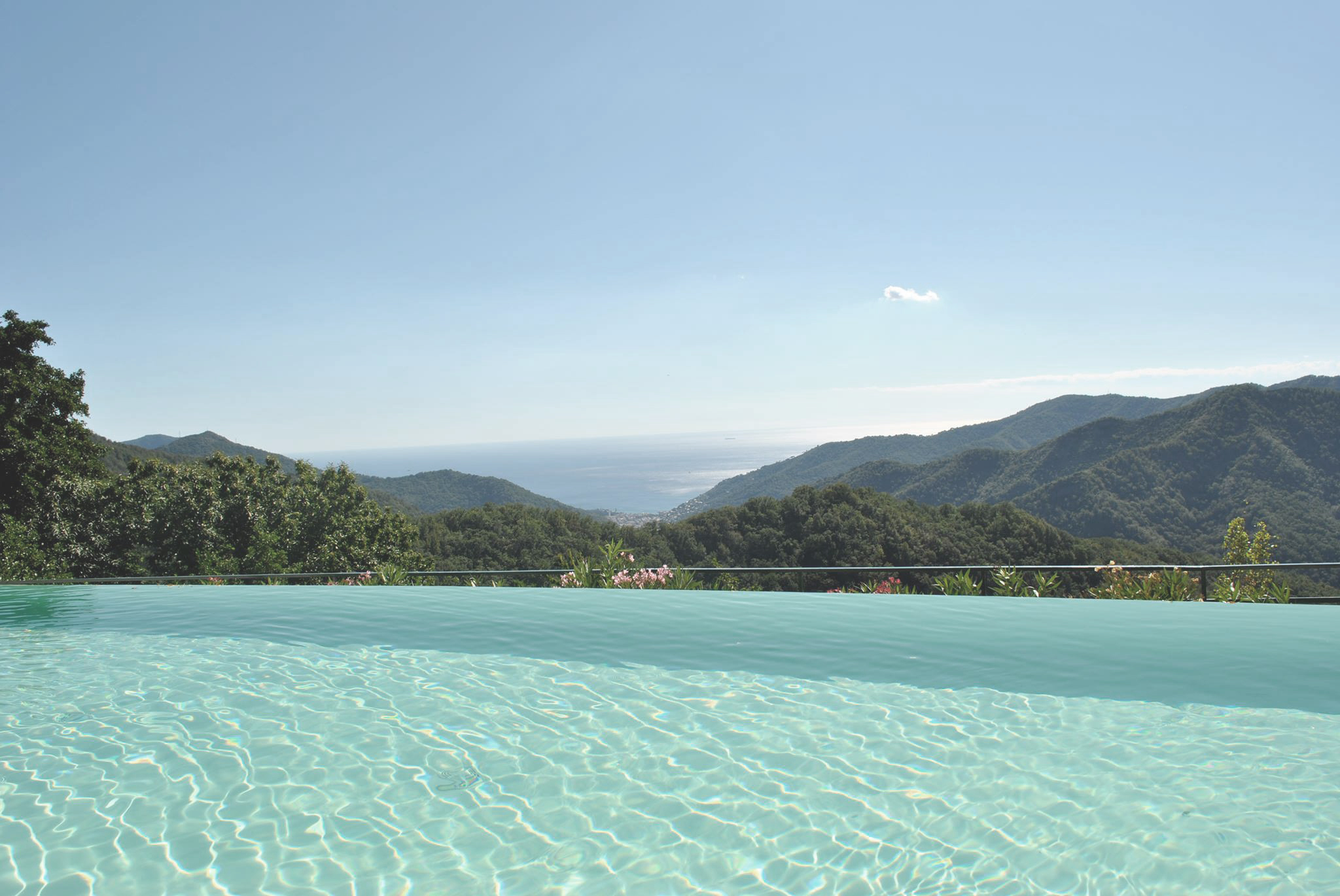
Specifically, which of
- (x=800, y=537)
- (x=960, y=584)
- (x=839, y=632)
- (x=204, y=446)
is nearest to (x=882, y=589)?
(x=960, y=584)

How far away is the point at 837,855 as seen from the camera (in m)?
3.54

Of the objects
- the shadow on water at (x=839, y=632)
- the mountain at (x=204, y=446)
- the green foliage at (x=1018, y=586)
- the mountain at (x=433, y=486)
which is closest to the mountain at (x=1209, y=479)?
the mountain at (x=433, y=486)

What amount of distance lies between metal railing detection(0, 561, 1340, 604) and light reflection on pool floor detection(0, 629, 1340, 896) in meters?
2.06

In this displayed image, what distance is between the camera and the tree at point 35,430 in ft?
63.0

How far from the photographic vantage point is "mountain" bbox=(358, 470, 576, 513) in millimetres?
88938

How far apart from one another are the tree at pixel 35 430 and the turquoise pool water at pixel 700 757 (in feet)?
50.1

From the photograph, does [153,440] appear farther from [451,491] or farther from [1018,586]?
[1018,586]

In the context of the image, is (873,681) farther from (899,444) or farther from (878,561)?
(899,444)

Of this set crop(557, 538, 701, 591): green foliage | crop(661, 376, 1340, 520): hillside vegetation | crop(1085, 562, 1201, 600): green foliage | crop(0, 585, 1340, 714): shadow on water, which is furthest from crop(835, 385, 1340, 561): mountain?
crop(557, 538, 701, 591): green foliage

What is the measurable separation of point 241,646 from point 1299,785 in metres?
8.27

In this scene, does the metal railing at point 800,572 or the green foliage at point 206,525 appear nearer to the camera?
the metal railing at point 800,572

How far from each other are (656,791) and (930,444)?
136 m

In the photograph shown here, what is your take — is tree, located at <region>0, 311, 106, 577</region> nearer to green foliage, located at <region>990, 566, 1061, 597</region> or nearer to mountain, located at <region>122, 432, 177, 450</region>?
green foliage, located at <region>990, 566, 1061, 597</region>

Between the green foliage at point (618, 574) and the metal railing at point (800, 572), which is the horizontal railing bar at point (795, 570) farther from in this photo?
the green foliage at point (618, 574)
